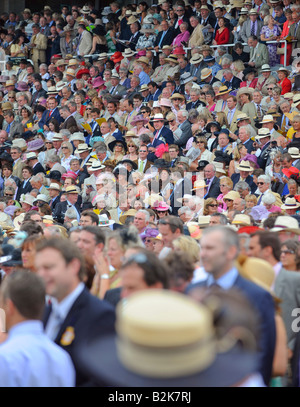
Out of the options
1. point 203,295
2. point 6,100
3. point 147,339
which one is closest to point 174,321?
point 147,339

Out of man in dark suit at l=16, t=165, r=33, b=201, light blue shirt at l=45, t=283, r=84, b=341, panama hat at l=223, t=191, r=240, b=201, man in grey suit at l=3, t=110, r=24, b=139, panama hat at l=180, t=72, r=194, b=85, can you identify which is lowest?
man in dark suit at l=16, t=165, r=33, b=201

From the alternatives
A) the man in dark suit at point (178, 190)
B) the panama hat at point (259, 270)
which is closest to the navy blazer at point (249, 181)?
the man in dark suit at point (178, 190)

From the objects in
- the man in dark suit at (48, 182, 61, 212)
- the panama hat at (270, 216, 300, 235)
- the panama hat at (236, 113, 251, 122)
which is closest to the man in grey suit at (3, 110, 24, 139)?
the man in dark suit at (48, 182, 61, 212)

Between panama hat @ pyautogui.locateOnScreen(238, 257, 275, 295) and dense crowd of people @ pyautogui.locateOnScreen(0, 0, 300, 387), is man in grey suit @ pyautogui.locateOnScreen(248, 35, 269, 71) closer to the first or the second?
dense crowd of people @ pyautogui.locateOnScreen(0, 0, 300, 387)

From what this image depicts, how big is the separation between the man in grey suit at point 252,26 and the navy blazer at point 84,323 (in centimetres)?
1178

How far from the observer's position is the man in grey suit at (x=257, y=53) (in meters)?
14.1

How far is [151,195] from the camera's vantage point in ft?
32.4

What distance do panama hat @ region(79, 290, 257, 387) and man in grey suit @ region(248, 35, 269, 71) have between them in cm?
1281

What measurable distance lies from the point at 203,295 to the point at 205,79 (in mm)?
12535

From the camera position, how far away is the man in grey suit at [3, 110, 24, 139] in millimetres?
15883

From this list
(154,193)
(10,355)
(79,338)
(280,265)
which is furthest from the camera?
(154,193)

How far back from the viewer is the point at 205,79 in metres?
14.3

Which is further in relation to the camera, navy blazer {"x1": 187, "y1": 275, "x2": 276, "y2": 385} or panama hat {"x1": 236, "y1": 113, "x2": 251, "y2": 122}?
panama hat {"x1": 236, "y1": 113, "x2": 251, "y2": 122}

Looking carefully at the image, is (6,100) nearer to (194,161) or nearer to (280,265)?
(194,161)
